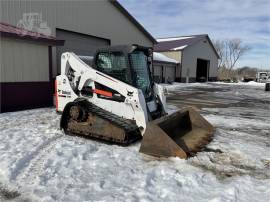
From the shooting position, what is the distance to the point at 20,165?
15.8 feet

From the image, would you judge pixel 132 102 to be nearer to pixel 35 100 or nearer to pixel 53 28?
pixel 35 100

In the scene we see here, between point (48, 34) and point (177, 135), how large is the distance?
9.41 meters

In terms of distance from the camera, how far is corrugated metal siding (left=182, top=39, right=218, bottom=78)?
37.7 m

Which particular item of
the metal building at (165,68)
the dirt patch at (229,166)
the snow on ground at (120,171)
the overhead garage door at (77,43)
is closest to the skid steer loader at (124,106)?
the snow on ground at (120,171)

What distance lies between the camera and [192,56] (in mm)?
39219

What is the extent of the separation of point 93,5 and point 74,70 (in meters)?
10.2

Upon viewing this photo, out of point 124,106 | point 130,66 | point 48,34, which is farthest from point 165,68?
point 124,106

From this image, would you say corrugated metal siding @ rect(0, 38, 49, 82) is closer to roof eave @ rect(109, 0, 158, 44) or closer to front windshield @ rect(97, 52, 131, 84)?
front windshield @ rect(97, 52, 131, 84)

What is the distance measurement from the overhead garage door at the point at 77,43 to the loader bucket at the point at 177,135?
8.46 m

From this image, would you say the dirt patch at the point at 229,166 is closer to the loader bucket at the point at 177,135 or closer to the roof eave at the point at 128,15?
the loader bucket at the point at 177,135

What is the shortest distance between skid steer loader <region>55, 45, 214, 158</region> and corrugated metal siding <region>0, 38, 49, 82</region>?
341 cm

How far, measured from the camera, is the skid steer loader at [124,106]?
587 centimetres

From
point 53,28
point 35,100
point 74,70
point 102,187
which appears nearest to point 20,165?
point 102,187

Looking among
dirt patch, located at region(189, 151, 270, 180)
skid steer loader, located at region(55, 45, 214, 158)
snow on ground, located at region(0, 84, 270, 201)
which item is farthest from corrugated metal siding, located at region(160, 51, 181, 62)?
dirt patch, located at region(189, 151, 270, 180)
